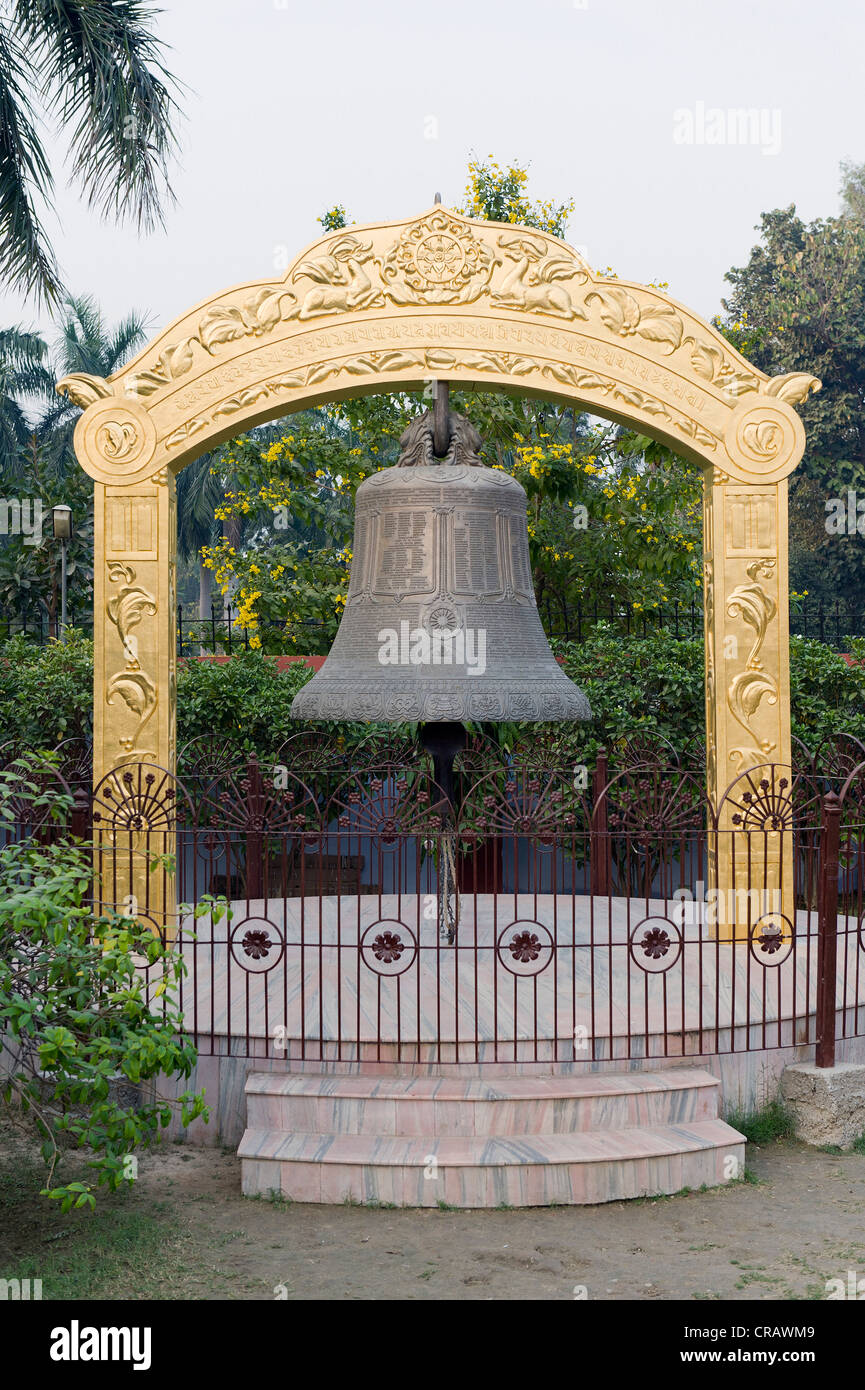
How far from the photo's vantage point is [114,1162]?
4.12 meters

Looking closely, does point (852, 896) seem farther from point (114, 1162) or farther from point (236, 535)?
point (236, 535)

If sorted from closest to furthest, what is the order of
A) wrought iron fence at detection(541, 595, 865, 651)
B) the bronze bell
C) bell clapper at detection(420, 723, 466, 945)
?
the bronze bell
bell clapper at detection(420, 723, 466, 945)
wrought iron fence at detection(541, 595, 865, 651)

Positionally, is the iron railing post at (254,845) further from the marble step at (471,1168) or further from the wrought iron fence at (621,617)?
the wrought iron fence at (621,617)

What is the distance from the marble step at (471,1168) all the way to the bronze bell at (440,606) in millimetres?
1962

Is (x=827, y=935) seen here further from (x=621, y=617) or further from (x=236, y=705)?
(x=621, y=617)

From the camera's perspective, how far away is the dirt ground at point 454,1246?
13.4 ft

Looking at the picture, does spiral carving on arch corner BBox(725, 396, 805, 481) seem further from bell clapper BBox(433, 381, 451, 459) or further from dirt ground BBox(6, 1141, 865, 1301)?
dirt ground BBox(6, 1141, 865, 1301)

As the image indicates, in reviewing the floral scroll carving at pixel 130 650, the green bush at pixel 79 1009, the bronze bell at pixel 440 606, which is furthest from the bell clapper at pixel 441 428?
the green bush at pixel 79 1009

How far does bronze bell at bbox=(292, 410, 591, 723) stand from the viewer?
5992 mm

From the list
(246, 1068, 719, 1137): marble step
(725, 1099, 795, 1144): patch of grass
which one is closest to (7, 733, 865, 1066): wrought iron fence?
(246, 1068, 719, 1137): marble step

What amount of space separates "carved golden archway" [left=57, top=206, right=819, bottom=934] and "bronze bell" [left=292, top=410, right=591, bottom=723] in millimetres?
763

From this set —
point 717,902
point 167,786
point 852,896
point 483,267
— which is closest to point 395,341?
point 483,267

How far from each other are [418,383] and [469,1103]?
13.4 ft

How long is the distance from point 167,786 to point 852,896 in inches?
249
